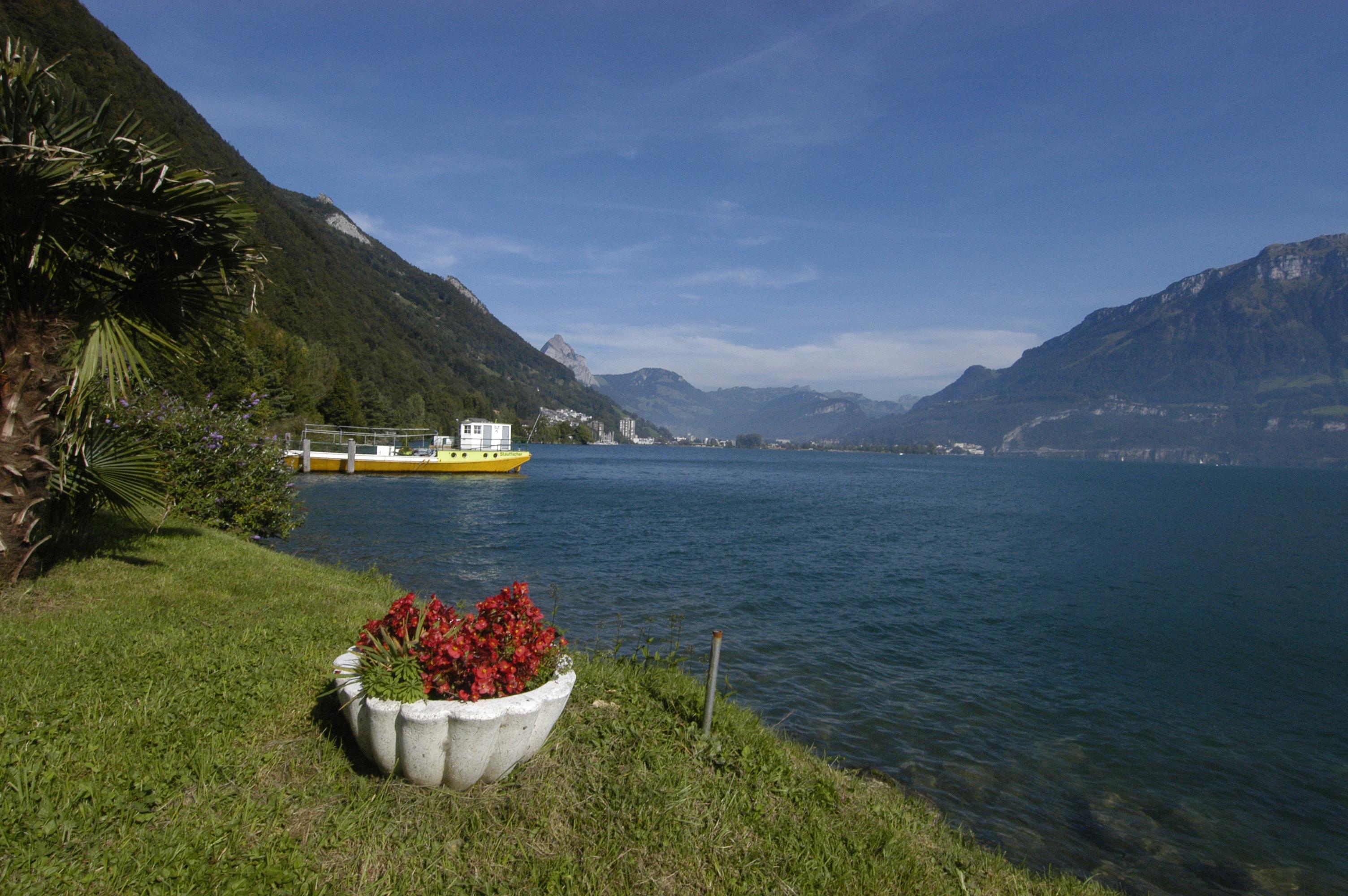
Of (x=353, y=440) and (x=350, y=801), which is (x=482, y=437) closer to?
(x=353, y=440)

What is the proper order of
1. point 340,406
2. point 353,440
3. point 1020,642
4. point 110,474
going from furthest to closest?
point 340,406 → point 353,440 → point 1020,642 → point 110,474

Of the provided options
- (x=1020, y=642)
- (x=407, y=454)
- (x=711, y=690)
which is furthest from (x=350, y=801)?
(x=407, y=454)

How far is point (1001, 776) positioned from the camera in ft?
27.3

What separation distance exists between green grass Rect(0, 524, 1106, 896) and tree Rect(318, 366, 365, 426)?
80.5m

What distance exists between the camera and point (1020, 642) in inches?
590

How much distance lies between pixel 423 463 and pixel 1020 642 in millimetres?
49768

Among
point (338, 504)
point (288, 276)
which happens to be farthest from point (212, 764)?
point (288, 276)

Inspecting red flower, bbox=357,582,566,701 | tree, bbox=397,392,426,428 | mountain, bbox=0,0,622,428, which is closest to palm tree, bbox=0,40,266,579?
red flower, bbox=357,582,566,701

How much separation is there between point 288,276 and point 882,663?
12553 centimetres

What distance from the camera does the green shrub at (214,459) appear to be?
13.0 metres

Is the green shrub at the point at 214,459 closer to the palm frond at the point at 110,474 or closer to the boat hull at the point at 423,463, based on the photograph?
the palm frond at the point at 110,474

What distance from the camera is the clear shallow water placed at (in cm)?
768

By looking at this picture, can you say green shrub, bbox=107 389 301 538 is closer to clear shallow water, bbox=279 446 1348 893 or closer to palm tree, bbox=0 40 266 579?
clear shallow water, bbox=279 446 1348 893

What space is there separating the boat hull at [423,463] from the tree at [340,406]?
26.3 meters
